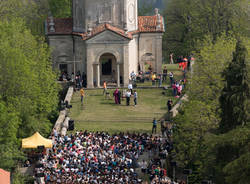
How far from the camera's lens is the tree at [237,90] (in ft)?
113

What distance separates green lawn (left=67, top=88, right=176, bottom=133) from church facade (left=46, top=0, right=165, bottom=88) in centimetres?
399

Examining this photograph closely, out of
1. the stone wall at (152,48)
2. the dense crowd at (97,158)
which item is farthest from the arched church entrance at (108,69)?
the dense crowd at (97,158)

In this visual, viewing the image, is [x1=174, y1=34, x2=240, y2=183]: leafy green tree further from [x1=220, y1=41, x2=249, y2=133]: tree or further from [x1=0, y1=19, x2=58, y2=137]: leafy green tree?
[x1=0, y1=19, x2=58, y2=137]: leafy green tree

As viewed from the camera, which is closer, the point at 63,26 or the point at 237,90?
the point at 237,90

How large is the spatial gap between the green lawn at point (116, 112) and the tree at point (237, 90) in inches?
588

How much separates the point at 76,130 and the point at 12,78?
23.0 feet

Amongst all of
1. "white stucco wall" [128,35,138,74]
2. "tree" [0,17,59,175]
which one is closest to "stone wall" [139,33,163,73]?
"white stucco wall" [128,35,138,74]

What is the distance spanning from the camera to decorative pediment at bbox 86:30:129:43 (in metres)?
60.8

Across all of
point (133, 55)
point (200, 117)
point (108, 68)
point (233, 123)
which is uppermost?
point (133, 55)

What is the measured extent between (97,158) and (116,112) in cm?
1163

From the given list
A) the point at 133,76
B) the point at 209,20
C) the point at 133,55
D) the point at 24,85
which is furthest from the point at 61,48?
the point at 209,20

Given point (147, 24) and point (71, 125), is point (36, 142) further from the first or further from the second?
point (147, 24)

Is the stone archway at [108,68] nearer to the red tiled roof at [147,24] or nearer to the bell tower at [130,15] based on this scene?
the bell tower at [130,15]

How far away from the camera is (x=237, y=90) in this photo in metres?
34.7
